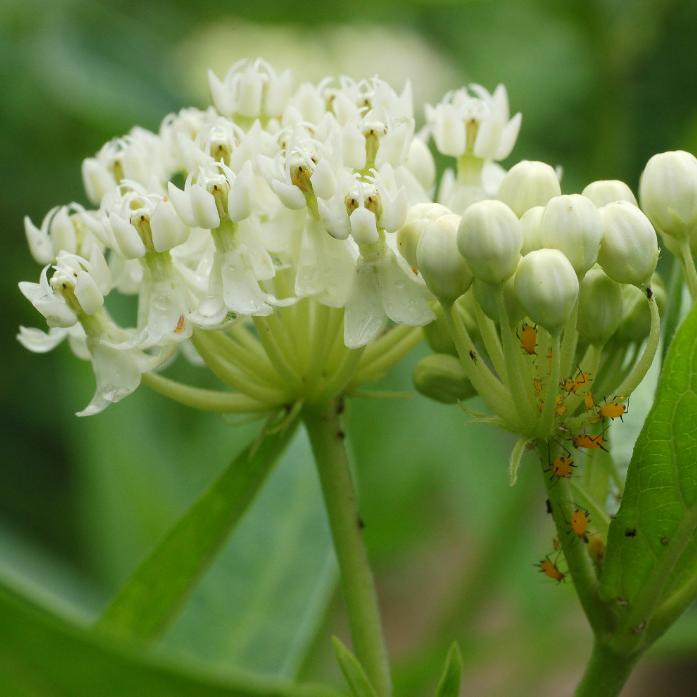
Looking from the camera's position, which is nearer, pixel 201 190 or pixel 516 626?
pixel 201 190

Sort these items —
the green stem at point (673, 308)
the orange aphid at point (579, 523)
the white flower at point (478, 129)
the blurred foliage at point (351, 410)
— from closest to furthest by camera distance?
the orange aphid at point (579, 523)
the green stem at point (673, 308)
the white flower at point (478, 129)
the blurred foliage at point (351, 410)

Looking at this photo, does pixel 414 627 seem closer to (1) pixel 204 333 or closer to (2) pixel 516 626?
(2) pixel 516 626

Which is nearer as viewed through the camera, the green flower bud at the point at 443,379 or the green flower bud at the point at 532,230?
the green flower bud at the point at 532,230

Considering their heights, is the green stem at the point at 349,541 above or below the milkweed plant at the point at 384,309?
below

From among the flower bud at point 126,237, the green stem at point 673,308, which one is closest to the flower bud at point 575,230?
the green stem at point 673,308

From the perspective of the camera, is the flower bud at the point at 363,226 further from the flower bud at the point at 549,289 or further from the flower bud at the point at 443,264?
the flower bud at the point at 549,289

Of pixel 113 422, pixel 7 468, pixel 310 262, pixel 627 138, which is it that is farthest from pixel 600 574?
pixel 7 468

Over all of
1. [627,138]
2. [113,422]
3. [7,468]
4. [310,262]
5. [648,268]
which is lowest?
[7,468]
